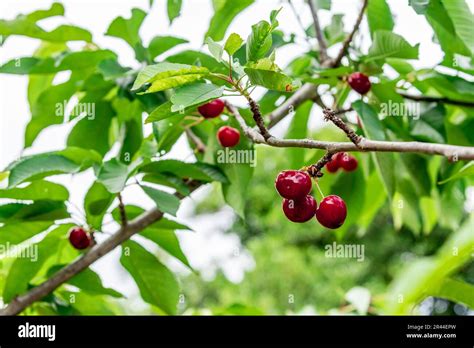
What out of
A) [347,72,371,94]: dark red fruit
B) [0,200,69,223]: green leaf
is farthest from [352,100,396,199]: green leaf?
[0,200,69,223]: green leaf

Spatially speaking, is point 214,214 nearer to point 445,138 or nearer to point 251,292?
point 251,292

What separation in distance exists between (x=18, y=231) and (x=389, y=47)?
2.60ft

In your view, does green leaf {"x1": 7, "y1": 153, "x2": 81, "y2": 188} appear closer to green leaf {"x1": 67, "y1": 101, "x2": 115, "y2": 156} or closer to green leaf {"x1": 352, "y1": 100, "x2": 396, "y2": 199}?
green leaf {"x1": 67, "y1": 101, "x2": 115, "y2": 156}

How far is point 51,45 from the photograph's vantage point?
5.88ft

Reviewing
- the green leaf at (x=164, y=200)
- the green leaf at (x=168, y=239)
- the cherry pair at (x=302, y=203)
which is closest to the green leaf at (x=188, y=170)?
the green leaf at (x=164, y=200)

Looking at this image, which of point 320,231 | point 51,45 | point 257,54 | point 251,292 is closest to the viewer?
point 257,54

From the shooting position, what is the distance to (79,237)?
1324 mm

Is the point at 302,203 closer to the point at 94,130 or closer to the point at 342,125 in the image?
the point at 342,125

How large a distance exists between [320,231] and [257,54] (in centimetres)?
1156

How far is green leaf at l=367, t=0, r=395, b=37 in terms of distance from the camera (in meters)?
1.48

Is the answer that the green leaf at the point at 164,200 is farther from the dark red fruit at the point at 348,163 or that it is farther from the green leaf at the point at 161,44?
the dark red fruit at the point at 348,163

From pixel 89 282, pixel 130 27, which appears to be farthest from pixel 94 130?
pixel 89 282

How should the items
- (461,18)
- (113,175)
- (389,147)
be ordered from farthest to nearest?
1. (461,18)
2. (113,175)
3. (389,147)

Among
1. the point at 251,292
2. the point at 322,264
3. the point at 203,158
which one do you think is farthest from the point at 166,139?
the point at 322,264
